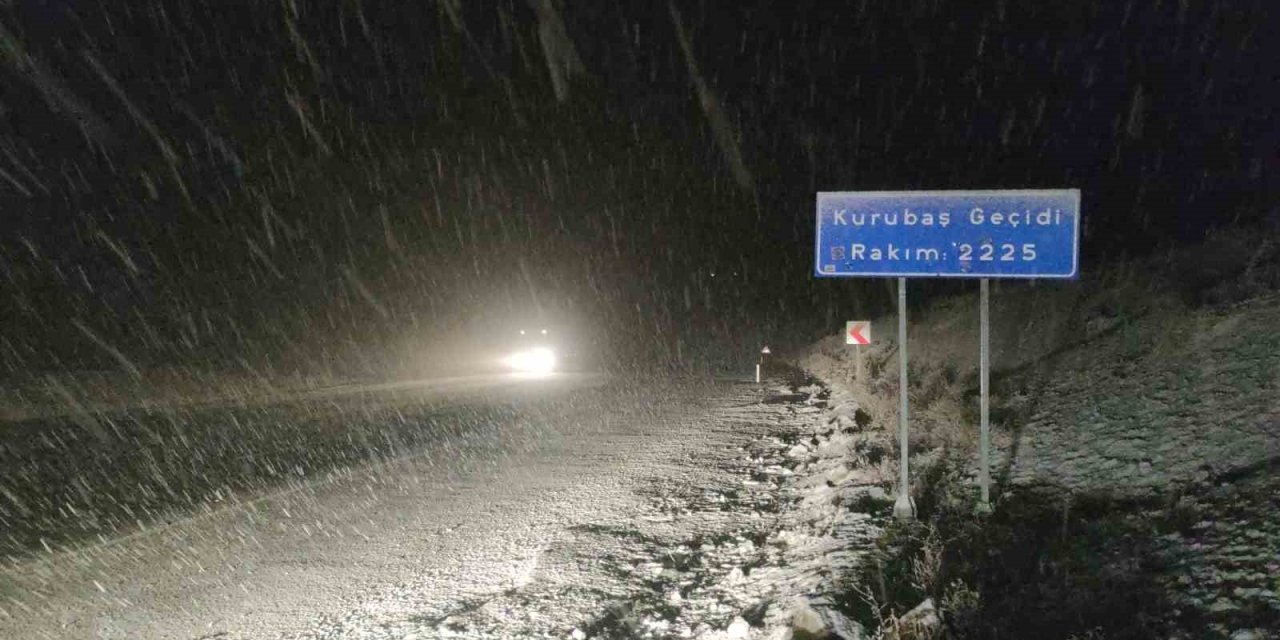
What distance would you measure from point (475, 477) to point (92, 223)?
4618 cm

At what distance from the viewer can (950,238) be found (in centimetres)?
768

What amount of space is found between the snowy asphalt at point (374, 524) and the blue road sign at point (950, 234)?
103 inches

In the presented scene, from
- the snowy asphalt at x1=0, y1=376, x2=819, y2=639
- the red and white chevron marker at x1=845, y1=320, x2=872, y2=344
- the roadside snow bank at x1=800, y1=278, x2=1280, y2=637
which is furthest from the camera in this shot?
the red and white chevron marker at x1=845, y1=320, x2=872, y2=344

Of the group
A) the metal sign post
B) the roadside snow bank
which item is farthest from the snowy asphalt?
the metal sign post

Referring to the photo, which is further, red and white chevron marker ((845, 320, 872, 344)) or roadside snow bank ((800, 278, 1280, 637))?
red and white chevron marker ((845, 320, 872, 344))

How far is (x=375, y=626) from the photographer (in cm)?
590

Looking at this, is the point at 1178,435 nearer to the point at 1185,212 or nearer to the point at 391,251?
the point at 1185,212

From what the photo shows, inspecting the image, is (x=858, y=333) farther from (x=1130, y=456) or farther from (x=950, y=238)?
(x=950, y=238)

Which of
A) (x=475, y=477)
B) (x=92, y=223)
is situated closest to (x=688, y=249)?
(x=92, y=223)

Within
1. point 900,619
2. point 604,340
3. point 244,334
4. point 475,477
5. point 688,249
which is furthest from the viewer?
point 688,249

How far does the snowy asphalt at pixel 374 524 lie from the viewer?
6172mm

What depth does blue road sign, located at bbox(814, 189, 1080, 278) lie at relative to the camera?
7.44m

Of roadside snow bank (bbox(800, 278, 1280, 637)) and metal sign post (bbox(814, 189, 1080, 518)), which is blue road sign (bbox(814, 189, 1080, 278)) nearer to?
metal sign post (bbox(814, 189, 1080, 518))

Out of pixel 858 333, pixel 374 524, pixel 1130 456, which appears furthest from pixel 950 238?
pixel 858 333
